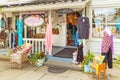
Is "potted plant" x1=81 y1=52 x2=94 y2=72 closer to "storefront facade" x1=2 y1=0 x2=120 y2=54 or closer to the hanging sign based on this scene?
"storefront facade" x1=2 y1=0 x2=120 y2=54

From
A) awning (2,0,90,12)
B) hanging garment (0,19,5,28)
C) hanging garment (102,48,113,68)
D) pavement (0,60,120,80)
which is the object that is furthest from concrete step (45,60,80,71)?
hanging garment (0,19,5,28)

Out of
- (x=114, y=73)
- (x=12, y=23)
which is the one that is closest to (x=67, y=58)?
(x=114, y=73)

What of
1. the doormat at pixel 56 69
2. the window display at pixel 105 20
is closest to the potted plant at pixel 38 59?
the doormat at pixel 56 69

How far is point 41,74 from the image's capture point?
666 cm

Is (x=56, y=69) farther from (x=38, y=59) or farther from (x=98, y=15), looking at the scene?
(x=98, y=15)

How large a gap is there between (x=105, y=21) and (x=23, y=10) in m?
4.28

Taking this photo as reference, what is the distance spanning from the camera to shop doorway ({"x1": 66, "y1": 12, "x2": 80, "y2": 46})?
1111 centimetres

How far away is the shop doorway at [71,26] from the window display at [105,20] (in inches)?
91.4

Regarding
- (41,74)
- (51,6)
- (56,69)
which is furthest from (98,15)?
(41,74)

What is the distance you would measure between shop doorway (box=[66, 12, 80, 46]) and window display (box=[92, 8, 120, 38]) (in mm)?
2321

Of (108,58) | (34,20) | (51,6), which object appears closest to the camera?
(108,58)

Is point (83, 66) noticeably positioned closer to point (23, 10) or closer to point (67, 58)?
point (67, 58)

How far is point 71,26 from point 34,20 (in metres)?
3.56

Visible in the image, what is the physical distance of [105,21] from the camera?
876 cm
